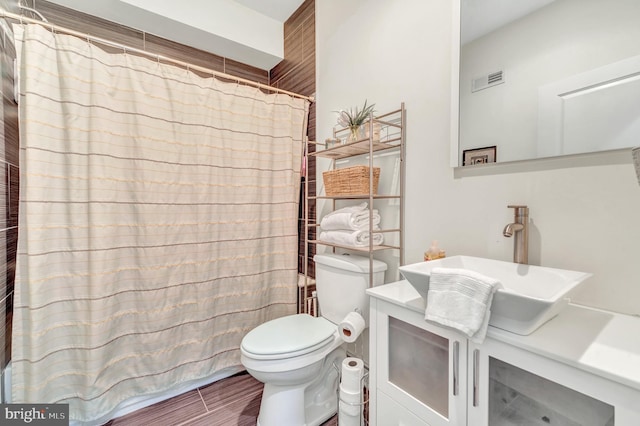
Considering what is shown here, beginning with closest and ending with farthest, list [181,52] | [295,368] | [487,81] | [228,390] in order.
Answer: [487,81] → [295,368] → [228,390] → [181,52]

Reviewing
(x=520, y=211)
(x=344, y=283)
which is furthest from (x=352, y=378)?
(x=520, y=211)

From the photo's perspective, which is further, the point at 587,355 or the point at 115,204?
the point at 115,204

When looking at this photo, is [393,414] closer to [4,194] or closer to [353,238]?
[353,238]

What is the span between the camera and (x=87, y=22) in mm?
1831

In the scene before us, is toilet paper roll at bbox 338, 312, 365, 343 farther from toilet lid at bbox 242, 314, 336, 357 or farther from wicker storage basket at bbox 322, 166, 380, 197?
wicker storage basket at bbox 322, 166, 380, 197

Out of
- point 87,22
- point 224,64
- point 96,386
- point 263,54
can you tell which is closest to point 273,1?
point 263,54

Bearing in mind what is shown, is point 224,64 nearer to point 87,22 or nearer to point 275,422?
point 87,22

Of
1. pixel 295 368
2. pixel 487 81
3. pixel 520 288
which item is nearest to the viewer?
pixel 520 288

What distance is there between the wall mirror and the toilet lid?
103 centimetres

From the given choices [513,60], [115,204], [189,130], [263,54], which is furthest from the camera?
[263,54]

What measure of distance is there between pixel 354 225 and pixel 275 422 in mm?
1005

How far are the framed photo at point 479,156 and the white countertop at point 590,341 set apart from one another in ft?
1.89

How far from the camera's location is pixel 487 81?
110cm

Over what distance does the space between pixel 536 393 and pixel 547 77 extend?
3.27 feet
